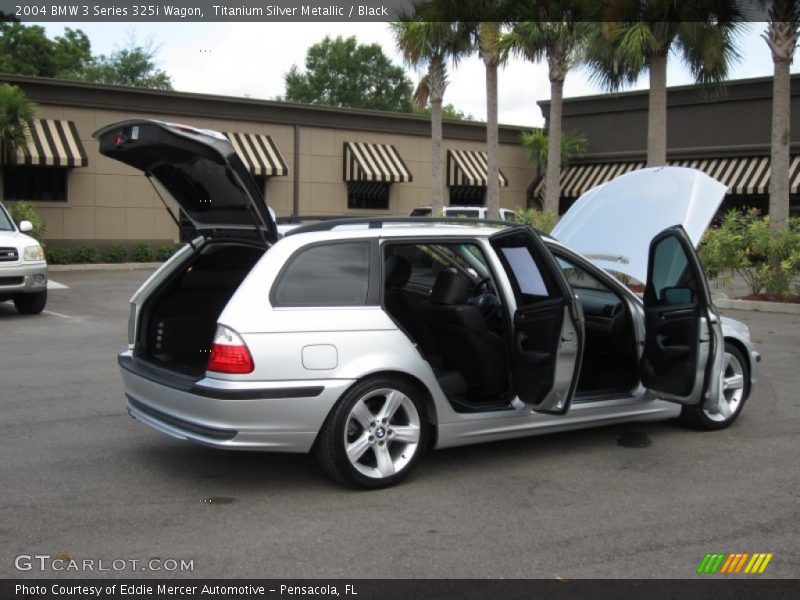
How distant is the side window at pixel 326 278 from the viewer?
205 inches

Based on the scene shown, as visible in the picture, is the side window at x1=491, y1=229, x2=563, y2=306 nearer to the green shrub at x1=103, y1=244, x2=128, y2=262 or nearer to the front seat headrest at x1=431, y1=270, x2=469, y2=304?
the front seat headrest at x1=431, y1=270, x2=469, y2=304

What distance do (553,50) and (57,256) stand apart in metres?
14.2

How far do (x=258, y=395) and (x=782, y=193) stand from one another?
14349 millimetres

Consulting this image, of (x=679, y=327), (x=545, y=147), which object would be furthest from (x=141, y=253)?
(x=679, y=327)

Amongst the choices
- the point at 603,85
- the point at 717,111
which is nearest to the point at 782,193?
the point at 603,85

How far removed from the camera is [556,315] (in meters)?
5.49

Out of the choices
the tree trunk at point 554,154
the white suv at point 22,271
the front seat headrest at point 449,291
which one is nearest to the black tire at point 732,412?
the front seat headrest at point 449,291

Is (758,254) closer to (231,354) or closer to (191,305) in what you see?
(191,305)

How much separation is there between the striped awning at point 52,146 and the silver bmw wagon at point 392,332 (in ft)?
60.6

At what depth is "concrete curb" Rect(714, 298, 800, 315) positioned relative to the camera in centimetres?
1483

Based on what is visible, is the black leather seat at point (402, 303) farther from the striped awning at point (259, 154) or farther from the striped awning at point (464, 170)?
the striped awning at point (464, 170)

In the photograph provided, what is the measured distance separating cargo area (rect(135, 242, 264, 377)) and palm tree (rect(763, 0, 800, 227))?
13.1 m

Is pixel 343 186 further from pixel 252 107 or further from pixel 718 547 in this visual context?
pixel 718 547

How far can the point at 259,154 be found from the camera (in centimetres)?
2666
